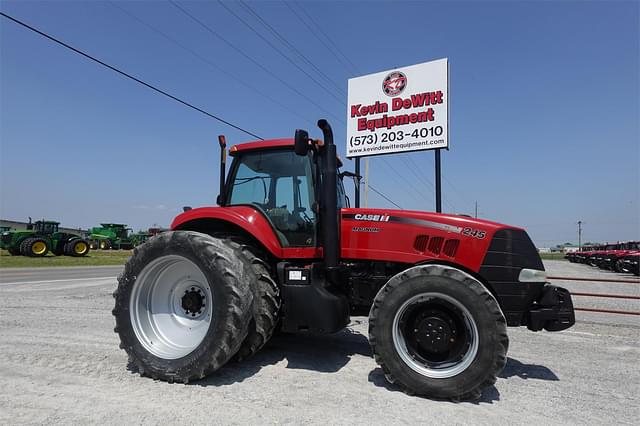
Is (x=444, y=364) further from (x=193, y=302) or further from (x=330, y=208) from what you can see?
(x=193, y=302)

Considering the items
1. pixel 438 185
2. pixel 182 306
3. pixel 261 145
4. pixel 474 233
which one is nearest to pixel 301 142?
pixel 261 145

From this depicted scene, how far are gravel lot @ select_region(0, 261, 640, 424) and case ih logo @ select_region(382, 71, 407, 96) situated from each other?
26.6 feet

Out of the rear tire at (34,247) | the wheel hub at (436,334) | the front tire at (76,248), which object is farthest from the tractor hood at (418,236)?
the front tire at (76,248)

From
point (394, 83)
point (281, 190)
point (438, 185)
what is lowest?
point (281, 190)

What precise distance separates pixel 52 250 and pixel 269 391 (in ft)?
93.0

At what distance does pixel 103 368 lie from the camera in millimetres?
3713

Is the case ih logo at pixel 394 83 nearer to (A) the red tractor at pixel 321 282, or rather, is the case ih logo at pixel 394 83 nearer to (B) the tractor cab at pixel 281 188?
(B) the tractor cab at pixel 281 188

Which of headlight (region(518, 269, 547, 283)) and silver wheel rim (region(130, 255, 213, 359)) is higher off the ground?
headlight (region(518, 269, 547, 283))

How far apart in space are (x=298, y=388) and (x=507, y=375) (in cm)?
212

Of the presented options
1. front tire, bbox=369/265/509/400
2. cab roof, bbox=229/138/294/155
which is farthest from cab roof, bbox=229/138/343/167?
front tire, bbox=369/265/509/400

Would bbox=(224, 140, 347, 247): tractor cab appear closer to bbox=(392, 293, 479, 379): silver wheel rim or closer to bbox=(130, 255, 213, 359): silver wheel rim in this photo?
bbox=(130, 255, 213, 359): silver wheel rim

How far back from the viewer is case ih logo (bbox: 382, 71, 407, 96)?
37.1 ft

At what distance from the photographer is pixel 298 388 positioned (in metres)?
3.29

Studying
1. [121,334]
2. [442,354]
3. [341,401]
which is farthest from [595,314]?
[121,334]
